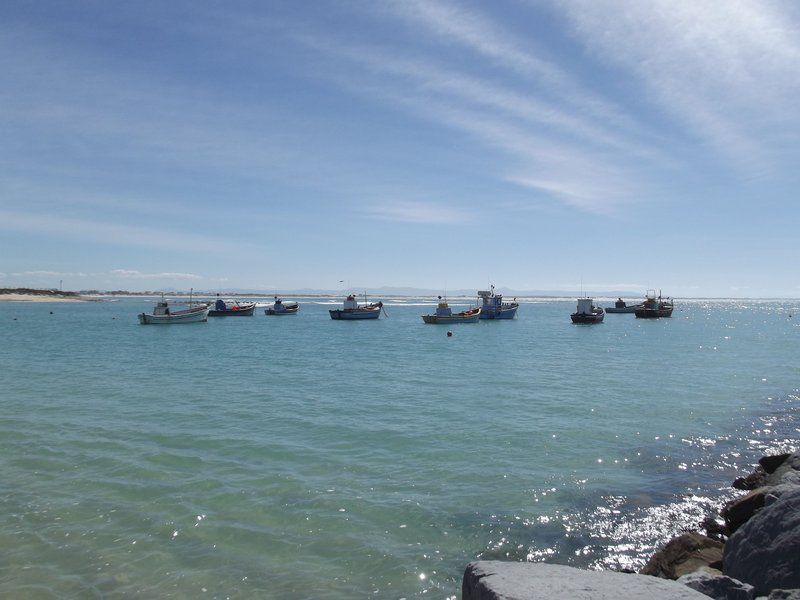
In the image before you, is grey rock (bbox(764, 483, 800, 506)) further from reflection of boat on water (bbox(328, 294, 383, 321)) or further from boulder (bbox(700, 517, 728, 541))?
reflection of boat on water (bbox(328, 294, 383, 321))

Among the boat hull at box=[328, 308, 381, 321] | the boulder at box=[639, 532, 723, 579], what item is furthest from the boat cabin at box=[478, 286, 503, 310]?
the boulder at box=[639, 532, 723, 579]

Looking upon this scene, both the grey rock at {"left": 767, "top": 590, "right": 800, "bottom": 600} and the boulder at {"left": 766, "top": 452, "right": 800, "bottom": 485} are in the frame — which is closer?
the grey rock at {"left": 767, "top": 590, "right": 800, "bottom": 600}

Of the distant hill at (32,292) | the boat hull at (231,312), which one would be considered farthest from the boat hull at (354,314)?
the distant hill at (32,292)

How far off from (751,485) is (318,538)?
823 cm

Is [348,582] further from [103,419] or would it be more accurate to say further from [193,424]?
[103,419]

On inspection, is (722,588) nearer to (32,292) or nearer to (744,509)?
(744,509)

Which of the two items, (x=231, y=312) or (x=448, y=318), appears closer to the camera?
(x=448, y=318)

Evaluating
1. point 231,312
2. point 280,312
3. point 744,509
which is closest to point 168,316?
point 231,312

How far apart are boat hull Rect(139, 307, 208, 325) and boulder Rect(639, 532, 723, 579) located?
65631 mm

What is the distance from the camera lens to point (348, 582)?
275 inches

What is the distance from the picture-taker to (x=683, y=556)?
7242 mm

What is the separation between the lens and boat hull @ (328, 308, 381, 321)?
253 ft

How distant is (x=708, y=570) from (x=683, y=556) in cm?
62

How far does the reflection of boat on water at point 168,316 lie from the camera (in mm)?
65119
